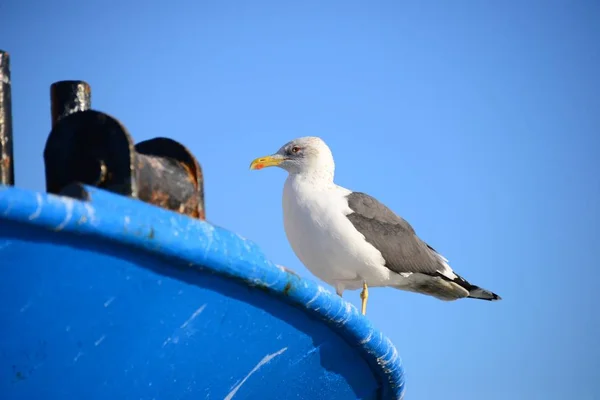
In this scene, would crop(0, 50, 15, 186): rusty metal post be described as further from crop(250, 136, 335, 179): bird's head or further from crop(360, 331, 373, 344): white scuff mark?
crop(250, 136, 335, 179): bird's head

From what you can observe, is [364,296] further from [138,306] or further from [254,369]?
[138,306]

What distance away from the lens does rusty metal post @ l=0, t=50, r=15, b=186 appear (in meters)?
3.59

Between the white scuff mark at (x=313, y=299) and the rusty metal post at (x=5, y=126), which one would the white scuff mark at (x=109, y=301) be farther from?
the white scuff mark at (x=313, y=299)

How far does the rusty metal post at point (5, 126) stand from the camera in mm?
3592

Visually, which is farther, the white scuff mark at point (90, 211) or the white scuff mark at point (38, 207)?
the white scuff mark at point (90, 211)

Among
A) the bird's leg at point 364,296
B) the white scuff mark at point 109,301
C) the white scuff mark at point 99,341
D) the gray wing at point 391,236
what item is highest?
the white scuff mark at point 109,301

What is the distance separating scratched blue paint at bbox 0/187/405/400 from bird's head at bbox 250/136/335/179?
3562 millimetres

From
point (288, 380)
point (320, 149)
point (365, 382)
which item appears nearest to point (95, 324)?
point (288, 380)

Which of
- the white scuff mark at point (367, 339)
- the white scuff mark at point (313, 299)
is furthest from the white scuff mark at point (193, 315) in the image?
the white scuff mark at point (367, 339)

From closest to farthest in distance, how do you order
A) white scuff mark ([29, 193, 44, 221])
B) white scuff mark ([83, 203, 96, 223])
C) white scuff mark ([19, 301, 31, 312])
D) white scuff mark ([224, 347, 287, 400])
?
white scuff mark ([29, 193, 44, 221]) → white scuff mark ([83, 203, 96, 223]) → white scuff mark ([19, 301, 31, 312]) → white scuff mark ([224, 347, 287, 400])

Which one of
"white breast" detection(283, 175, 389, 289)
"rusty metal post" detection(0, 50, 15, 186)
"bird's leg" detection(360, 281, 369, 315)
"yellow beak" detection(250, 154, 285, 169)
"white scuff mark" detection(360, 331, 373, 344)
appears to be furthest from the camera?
"yellow beak" detection(250, 154, 285, 169)

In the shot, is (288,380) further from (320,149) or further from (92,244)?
(320,149)

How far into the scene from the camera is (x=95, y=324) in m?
3.11

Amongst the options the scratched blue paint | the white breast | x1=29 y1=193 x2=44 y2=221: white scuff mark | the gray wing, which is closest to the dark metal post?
the scratched blue paint
